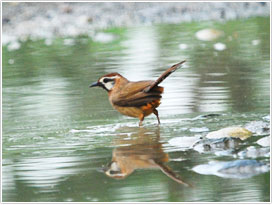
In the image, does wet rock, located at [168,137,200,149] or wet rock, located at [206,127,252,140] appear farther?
wet rock, located at [206,127,252,140]

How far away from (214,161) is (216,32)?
841 centimetres

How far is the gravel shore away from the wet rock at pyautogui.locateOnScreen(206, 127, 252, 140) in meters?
9.22

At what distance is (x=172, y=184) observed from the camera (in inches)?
172

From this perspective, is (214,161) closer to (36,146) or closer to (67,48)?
(36,146)

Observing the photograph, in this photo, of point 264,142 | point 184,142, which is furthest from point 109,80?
point 264,142

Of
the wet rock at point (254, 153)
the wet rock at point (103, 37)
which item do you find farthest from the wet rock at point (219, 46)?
the wet rock at point (254, 153)

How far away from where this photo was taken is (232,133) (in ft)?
18.1

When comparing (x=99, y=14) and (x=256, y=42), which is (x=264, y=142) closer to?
(x=256, y=42)

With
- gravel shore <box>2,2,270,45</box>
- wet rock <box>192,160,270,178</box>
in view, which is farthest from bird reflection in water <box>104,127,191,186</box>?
gravel shore <box>2,2,270,45</box>

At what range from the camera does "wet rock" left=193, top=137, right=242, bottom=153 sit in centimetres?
516

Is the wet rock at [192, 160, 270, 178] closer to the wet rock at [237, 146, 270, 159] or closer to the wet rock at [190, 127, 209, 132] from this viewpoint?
the wet rock at [237, 146, 270, 159]

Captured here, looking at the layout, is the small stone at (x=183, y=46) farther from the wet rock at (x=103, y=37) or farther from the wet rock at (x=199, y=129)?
the wet rock at (x=199, y=129)

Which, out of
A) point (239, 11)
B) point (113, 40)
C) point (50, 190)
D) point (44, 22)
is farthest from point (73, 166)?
point (239, 11)

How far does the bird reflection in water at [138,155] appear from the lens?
474cm
